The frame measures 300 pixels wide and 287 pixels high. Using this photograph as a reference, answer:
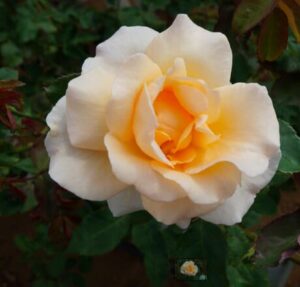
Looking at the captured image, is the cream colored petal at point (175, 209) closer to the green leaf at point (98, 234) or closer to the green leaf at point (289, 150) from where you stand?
the green leaf at point (289, 150)

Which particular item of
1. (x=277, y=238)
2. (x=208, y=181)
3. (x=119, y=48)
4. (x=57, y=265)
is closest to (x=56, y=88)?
(x=119, y=48)

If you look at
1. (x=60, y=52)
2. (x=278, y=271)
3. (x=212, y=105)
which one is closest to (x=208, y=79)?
(x=212, y=105)

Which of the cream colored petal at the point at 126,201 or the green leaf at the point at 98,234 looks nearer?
the cream colored petal at the point at 126,201

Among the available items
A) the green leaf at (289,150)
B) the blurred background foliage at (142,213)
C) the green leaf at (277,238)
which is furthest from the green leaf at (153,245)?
the green leaf at (289,150)

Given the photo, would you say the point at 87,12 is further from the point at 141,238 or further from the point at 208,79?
the point at 208,79

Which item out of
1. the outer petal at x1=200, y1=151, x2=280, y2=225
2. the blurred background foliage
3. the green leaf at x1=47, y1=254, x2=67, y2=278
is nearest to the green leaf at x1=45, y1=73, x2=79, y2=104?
the blurred background foliage

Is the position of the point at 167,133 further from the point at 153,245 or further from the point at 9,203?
the point at 9,203

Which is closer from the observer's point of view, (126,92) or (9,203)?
(126,92)

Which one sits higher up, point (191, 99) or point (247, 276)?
point (191, 99)
